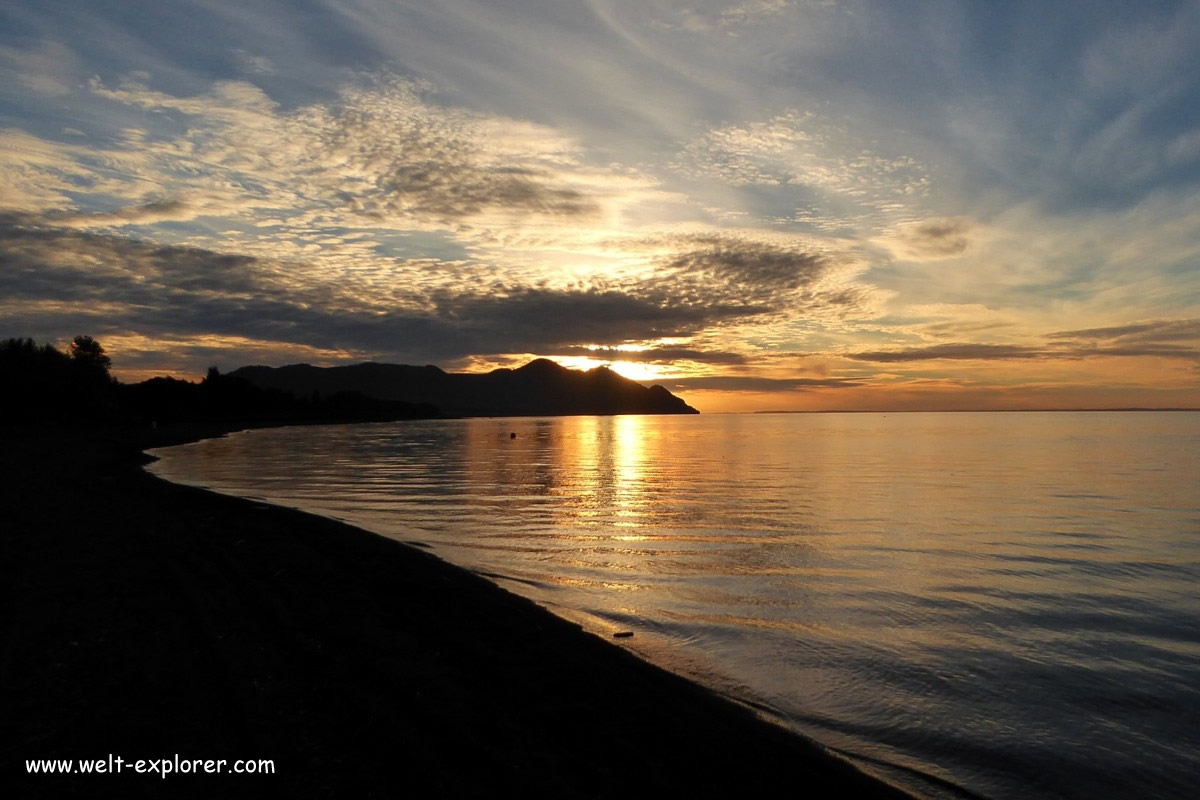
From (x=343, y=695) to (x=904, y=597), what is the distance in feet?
46.3

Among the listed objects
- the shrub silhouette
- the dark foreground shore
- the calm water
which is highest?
the shrub silhouette

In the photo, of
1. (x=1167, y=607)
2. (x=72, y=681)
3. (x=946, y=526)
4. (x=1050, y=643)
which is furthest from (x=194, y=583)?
(x=946, y=526)

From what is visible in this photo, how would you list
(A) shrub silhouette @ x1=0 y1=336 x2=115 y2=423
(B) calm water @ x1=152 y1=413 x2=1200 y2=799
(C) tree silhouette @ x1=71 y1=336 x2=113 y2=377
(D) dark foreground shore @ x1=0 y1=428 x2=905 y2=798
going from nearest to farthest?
(D) dark foreground shore @ x1=0 y1=428 x2=905 y2=798 → (B) calm water @ x1=152 y1=413 x2=1200 y2=799 → (A) shrub silhouette @ x1=0 y1=336 x2=115 y2=423 → (C) tree silhouette @ x1=71 y1=336 x2=113 y2=377

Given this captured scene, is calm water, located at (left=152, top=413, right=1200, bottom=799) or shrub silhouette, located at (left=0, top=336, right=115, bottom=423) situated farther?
shrub silhouette, located at (left=0, top=336, right=115, bottom=423)

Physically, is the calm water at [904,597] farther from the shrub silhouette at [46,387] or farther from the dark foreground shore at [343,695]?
the shrub silhouette at [46,387]

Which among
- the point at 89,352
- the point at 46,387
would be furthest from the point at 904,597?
the point at 89,352

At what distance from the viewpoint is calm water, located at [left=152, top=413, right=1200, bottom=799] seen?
9633 mm

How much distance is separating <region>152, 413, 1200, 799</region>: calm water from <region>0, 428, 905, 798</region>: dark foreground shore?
1.74m

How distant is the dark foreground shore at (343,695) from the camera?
707 centimetres

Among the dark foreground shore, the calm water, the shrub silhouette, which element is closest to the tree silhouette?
the shrub silhouette

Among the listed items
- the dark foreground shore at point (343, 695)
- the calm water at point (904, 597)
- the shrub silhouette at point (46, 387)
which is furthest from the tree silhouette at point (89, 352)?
the dark foreground shore at point (343, 695)

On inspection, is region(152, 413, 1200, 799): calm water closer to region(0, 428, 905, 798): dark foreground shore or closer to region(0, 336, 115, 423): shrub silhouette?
region(0, 428, 905, 798): dark foreground shore

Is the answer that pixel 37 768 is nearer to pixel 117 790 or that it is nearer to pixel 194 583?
pixel 117 790

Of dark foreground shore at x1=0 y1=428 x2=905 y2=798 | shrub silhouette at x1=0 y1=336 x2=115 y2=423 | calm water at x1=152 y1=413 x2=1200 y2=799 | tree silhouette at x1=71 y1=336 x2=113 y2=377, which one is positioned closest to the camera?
dark foreground shore at x1=0 y1=428 x2=905 y2=798
